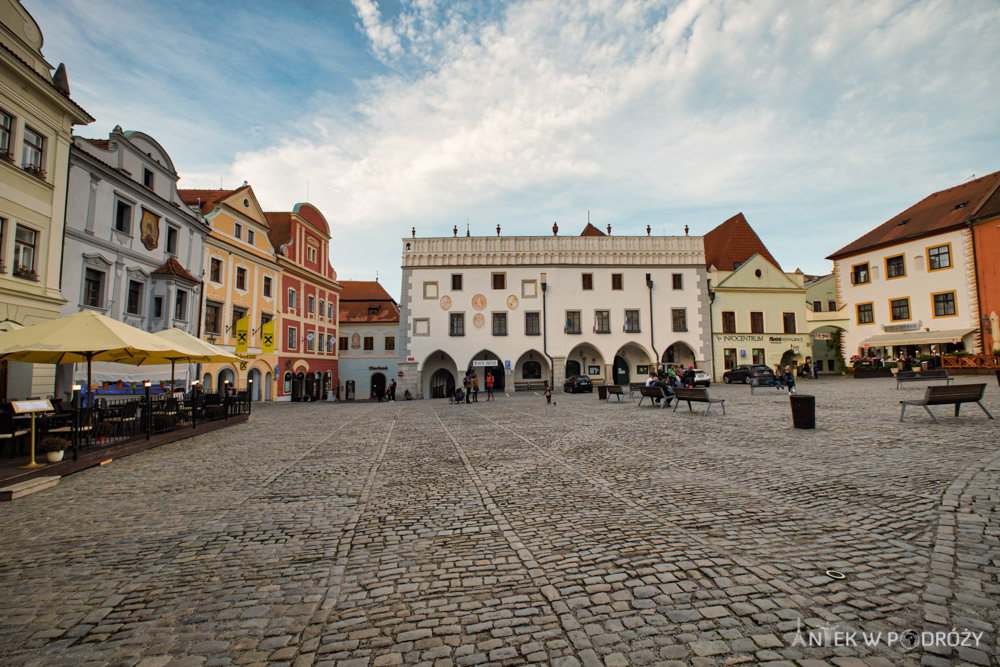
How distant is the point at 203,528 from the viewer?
5262 mm

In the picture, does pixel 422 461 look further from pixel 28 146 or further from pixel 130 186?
pixel 130 186

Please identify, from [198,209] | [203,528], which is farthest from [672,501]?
[198,209]

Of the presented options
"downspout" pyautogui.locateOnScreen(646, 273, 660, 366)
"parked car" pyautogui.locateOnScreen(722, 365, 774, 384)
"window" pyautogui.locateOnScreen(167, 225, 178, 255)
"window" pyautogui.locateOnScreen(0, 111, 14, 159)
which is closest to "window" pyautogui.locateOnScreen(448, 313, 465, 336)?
"downspout" pyautogui.locateOnScreen(646, 273, 660, 366)

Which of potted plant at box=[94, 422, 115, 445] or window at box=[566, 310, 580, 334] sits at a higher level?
window at box=[566, 310, 580, 334]

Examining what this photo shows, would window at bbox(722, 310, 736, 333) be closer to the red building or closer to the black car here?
the black car

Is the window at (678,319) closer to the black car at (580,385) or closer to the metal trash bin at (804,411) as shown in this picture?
the black car at (580,385)

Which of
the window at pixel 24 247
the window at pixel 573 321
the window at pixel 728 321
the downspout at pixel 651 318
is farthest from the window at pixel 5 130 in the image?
the window at pixel 728 321

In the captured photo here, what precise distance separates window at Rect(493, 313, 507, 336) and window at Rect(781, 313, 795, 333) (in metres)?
23.4

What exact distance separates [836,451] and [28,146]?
894 inches

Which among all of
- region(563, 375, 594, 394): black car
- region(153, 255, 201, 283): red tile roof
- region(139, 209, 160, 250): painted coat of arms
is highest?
region(139, 209, 160, 250): painted coat of arms

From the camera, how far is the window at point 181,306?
23967mm

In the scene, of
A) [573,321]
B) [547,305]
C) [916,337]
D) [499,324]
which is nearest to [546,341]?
[573,321]

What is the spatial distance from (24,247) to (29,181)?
201 centimetres

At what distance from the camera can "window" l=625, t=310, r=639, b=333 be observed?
3884 cm
